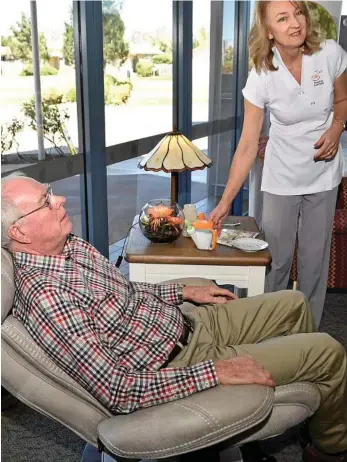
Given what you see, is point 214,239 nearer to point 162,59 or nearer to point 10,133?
point 10,133

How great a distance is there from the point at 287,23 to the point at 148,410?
172 cm

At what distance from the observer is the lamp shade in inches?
114

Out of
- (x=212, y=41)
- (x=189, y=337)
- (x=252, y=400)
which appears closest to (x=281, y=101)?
(x=189, y=337)

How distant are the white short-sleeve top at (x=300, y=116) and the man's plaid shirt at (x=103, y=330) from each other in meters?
1.08

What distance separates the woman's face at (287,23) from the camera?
256cm

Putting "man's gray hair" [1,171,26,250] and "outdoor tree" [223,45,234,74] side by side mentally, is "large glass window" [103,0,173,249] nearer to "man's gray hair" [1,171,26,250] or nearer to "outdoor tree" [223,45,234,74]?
"outdoor tree" [223,45,234,74]

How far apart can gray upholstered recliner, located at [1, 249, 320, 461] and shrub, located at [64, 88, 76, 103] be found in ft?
5.28

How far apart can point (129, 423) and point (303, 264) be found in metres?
1.60

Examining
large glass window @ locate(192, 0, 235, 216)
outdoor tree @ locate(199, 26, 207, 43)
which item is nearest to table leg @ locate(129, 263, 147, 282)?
large glass window @ locate(192, 0, 235, 216)

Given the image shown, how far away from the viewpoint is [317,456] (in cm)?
207

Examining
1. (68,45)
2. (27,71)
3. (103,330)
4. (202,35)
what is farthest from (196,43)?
(103,330)

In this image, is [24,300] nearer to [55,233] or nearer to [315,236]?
[55,233]

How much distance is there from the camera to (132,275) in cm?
259

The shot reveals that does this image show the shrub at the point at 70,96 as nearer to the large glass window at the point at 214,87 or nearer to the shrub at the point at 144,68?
the shrub at the point at 144,68
